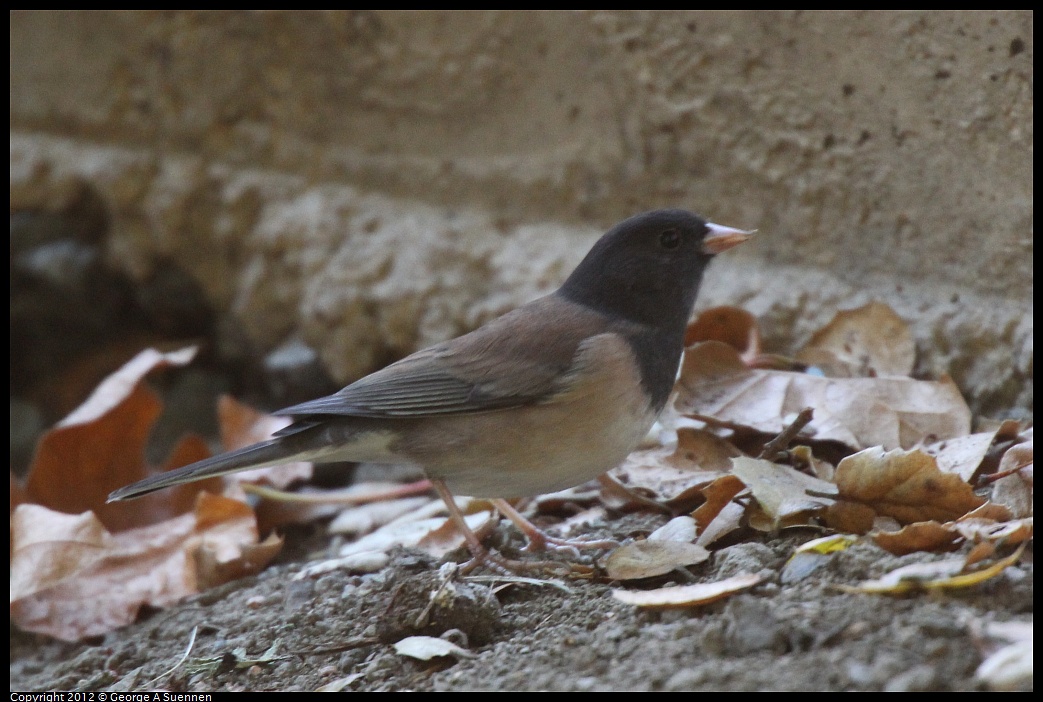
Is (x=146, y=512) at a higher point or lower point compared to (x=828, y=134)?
lower

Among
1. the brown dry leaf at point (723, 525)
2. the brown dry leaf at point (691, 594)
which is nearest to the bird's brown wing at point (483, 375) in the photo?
the brown dry leaf at point (723, 525)

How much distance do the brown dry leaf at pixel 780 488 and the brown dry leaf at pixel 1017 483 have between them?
0.31 meters

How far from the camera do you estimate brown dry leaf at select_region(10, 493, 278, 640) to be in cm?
264

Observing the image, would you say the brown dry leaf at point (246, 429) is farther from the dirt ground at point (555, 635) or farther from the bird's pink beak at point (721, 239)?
the bird's pink beak at point (721, 239)

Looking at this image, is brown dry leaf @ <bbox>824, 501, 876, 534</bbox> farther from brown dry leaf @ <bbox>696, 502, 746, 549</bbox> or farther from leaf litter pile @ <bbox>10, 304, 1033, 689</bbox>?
brown dry leaf @ <bbox>696, 502, 746, 549</bbox>

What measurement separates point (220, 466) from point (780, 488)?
1.20 m

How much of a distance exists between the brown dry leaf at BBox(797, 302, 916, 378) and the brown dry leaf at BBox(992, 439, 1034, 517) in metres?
0.52

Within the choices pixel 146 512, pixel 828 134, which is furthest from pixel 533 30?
pixel 146 512

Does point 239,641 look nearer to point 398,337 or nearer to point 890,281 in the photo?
point 398,337

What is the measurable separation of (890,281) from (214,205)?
8.66 ft

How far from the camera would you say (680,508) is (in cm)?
240

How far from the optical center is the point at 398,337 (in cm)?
370

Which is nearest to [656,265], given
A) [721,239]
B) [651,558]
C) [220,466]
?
[721,239]

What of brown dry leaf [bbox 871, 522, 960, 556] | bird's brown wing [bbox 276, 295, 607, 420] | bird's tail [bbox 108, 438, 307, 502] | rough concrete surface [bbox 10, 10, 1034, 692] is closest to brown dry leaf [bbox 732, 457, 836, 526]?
rough concrete surface [bbox 10, 10, 1034, 692]
